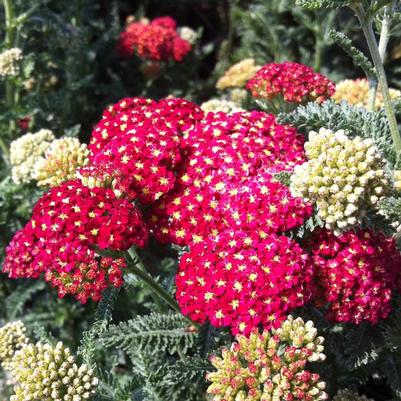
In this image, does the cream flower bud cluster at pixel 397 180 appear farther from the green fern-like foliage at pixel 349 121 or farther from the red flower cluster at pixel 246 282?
the red flower cluster at pixel 246 282

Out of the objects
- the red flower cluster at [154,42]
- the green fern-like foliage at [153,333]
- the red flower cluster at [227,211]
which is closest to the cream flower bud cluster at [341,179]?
the red flower cluster at [227,211]

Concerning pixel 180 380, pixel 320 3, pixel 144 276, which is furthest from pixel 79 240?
pixel 320 3

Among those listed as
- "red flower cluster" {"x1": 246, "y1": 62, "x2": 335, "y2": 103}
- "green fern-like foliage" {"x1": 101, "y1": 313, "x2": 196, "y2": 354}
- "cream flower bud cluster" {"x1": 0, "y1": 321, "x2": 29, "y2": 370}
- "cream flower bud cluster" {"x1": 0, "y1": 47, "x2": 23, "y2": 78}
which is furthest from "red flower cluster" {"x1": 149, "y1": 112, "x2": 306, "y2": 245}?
"cream flower bud cluster" {"x1": 0, "y1": 47, "x2": 23, "y2": 78}

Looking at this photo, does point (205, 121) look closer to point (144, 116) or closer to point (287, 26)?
point (144, 116)

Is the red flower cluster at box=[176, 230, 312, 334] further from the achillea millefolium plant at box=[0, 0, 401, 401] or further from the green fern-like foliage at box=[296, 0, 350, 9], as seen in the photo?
the green fern-like foliage at box=[296, 0, 350, 9]

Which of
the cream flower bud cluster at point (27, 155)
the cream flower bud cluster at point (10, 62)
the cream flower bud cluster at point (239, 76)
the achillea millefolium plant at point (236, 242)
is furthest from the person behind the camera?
the cream flower bud cluster at point (239, 76)

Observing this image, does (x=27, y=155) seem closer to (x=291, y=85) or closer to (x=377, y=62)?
(x=291, y=85)

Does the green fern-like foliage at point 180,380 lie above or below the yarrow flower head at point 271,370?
below
